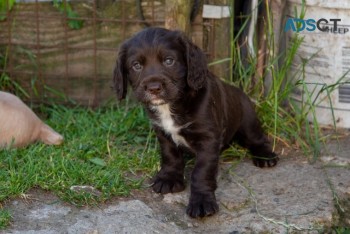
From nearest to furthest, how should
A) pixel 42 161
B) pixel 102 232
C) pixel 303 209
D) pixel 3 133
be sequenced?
1. pixel 102 232
2. pixel 303 209
3. pixel 42 161
4. pixel 3 133

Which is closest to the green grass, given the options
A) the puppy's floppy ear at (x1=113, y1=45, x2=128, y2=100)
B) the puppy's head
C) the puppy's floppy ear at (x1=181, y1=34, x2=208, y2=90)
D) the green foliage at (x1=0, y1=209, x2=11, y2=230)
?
the green foliage at (x1=0, y1=209, x2=11, y2=230)

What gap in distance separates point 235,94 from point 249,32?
0.83 meters

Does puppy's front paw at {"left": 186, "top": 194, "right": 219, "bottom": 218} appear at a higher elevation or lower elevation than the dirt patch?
higher

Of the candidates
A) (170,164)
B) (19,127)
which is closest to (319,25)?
(170,164)

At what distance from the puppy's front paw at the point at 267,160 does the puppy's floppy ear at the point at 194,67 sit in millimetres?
912

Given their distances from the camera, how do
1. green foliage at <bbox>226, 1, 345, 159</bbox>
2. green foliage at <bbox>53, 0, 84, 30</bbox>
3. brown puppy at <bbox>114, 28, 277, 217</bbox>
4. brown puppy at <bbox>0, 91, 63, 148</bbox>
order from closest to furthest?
brown puppy at <bbox>114, 28, 277, 217</bbox>
brown puppy at <bbox>0, 91, 63, 148</bbox>
green foliage at <bbox>226, 1, 345, 159</bbox>
green foliage at <bbox>53, 0, 84, 30</bbox>

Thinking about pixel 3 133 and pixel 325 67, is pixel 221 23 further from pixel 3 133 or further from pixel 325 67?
pixel 3 133

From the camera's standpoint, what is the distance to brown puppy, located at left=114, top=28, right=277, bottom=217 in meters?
4.12

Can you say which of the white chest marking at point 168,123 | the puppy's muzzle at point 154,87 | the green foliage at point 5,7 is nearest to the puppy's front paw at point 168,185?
the white chest marking at point 168,123

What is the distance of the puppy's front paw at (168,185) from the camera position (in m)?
4.46

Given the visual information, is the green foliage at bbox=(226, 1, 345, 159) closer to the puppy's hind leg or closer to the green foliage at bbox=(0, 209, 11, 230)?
the puppy's hind leg

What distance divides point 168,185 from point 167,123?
0.38 meters

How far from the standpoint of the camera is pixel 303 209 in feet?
14.0

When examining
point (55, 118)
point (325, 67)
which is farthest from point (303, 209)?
point (55, 118)
